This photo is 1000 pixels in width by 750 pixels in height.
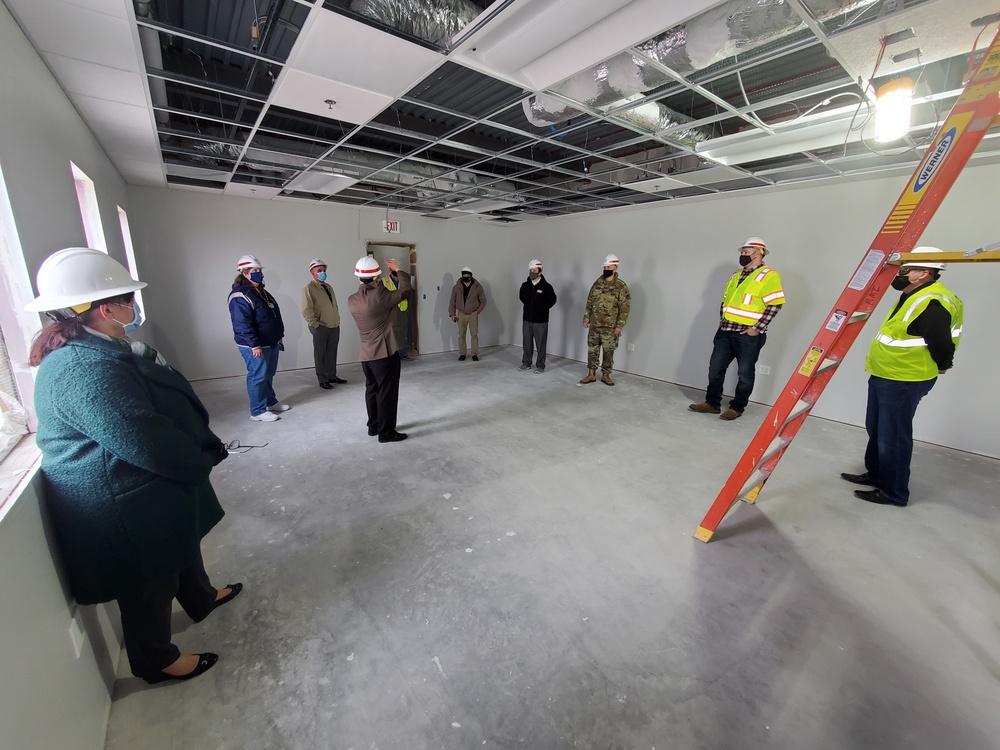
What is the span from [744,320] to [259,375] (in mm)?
4634

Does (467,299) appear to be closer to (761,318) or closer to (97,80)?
(761,318)

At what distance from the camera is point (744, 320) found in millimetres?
3814

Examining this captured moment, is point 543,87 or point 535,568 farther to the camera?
point 543,87

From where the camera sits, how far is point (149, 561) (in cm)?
118

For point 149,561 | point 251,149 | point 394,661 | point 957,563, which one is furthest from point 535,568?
point 251,149

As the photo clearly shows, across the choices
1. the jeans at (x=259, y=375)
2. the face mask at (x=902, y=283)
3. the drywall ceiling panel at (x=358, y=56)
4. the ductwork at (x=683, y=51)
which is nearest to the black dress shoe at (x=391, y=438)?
the jeans at (x=259, y=375)

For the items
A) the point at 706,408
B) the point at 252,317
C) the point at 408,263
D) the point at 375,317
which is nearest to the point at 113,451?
the point at 375,317

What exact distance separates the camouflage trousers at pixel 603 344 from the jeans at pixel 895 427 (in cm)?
271

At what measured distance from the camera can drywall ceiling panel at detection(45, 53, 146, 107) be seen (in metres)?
1.97

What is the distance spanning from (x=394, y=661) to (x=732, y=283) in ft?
13.5

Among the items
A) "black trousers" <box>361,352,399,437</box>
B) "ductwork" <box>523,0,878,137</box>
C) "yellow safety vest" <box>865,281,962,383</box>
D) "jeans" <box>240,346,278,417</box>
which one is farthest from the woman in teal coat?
"yellow safety vest" <box>865,281,962,383</box>

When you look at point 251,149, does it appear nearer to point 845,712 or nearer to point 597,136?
point 597,136

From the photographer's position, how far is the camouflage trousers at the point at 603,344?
511 centimetres

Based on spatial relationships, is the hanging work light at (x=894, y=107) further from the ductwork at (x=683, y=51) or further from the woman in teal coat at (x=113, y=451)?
the woman in teal coat at (x=113, y=451)
